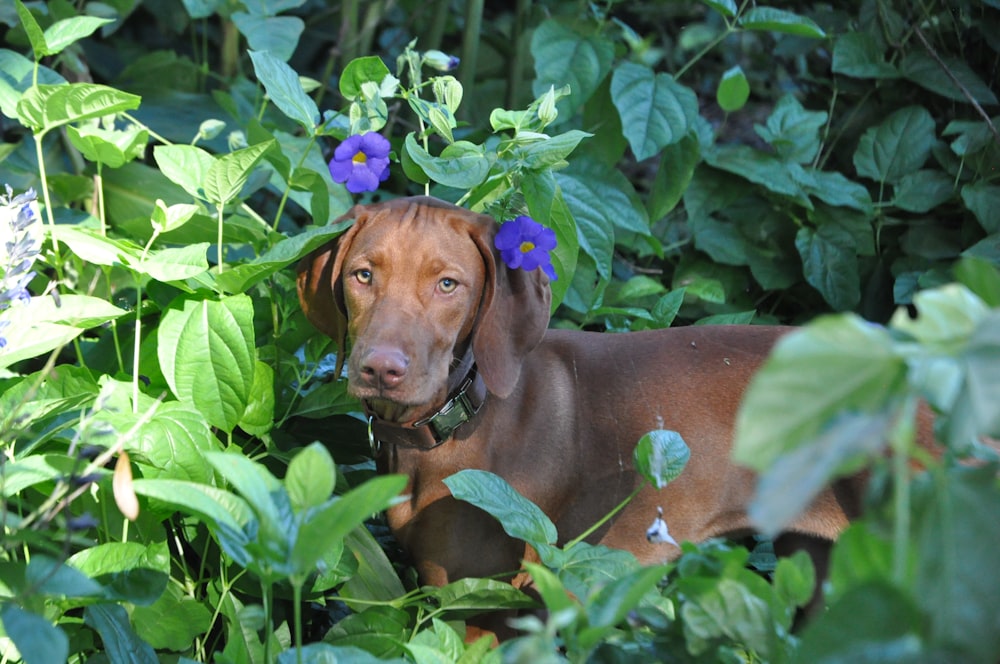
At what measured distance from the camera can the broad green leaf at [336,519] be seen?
1131 millimetres

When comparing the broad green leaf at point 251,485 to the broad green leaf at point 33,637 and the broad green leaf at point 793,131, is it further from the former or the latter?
the broad green leaf at point 793,131

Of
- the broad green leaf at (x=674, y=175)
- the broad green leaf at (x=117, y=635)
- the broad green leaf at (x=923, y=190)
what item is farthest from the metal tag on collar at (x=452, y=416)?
the broad green leaf at (x=923, y=190)

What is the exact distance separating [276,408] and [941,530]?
1.64 m

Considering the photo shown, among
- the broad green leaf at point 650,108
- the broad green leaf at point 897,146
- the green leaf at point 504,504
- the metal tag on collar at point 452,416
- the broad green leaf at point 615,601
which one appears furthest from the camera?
the broad green leaf at point 897,146

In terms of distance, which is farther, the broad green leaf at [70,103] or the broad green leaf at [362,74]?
the broad green leaf at [362,74]

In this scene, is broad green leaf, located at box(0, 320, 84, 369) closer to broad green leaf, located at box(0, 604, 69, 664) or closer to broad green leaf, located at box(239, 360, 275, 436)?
broad green leaf, located at box(239, 360, 275, 436)

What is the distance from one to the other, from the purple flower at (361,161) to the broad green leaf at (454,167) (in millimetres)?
64

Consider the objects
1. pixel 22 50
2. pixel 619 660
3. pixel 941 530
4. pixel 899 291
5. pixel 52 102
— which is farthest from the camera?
pixel 22 50

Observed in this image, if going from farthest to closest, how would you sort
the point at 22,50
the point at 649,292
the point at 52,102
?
1. the point at 22,50
2. the point at 649,292
3. the point at 52,102

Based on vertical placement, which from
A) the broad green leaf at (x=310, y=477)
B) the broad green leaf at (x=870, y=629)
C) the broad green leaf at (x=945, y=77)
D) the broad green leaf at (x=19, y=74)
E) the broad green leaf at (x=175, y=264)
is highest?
the broad green leaf at (x=870, y=629)

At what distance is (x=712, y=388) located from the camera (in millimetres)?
2148

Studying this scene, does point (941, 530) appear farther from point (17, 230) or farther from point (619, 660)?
point (17, 230)

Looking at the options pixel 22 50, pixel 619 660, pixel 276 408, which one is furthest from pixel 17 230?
pixel 22 50

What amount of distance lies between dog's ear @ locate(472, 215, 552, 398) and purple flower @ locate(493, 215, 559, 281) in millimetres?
38
